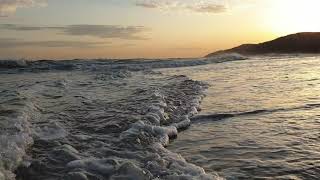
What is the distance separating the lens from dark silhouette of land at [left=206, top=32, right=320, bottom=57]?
55.9 metres

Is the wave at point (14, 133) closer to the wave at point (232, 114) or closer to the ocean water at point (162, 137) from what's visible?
the ocean water at point (162, 137)

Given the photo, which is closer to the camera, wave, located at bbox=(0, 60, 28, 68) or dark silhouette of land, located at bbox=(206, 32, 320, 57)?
wave, located at bbox=(0, 60, 28, 68)

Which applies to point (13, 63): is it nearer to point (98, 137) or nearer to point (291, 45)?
point (98, 137)

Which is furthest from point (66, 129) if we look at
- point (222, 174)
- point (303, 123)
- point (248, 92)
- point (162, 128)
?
point (248, 92)

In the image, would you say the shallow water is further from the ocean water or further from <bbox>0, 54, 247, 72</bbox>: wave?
<bbox>0, 54, 247, 72</bbox>: wave

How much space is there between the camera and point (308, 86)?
1246 centimetres

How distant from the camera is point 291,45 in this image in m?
60.3

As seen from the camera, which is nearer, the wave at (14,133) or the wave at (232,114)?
the wave at (14,133)

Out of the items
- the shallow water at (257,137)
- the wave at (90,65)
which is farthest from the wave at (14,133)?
the wave at (90,65)

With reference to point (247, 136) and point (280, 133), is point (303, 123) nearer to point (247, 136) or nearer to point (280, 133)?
point (280, 133)

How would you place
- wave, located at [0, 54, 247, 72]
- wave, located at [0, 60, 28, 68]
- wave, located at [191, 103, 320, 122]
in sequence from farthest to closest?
wave, located at [0, 60, 28, 68] → wave, located at [0, 54, 247, 72] → wave, located at [191, 103, 320, 122]

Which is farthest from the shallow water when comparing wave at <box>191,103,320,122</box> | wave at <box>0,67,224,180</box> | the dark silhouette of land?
the dark silhouette of land

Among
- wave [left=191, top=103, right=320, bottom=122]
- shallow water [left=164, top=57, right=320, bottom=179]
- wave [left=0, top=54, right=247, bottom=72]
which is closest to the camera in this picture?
shallow water [left=164, top=57, right=320, bottom=179]

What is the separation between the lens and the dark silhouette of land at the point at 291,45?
55938 millimetres
